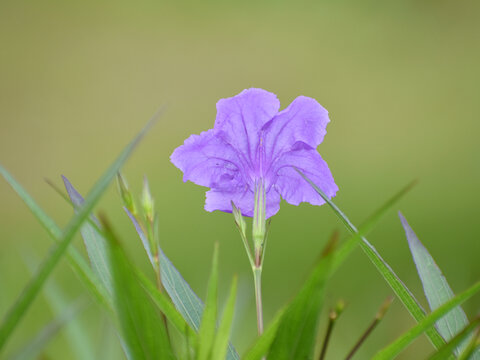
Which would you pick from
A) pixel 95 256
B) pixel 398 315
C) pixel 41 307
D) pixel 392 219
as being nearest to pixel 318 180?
pixel 95 256

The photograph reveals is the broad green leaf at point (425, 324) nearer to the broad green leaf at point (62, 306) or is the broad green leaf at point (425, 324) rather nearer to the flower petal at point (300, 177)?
the flower petal at point (300, 177)

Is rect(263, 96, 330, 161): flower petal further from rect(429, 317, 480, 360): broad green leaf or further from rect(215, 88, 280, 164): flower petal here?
rect(429, 317, 480, 360): broad green leaf

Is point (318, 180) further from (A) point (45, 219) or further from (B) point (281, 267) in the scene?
(B) point (281, 267)

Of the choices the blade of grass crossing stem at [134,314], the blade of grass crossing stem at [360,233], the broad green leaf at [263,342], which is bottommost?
the broad green leaf at [263,342]

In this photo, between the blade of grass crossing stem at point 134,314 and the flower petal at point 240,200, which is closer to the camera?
the blade of grass crossing stem at point 134,314

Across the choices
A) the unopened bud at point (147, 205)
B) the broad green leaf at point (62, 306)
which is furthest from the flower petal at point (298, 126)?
the broad green leaf at point (62, 306)

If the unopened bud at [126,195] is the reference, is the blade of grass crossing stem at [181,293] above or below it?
below

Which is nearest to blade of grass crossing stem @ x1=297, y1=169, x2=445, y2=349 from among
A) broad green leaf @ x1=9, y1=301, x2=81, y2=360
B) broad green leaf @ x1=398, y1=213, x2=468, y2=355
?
broad green leaf @ x1=398, y1=213, x2=468, y2=355
